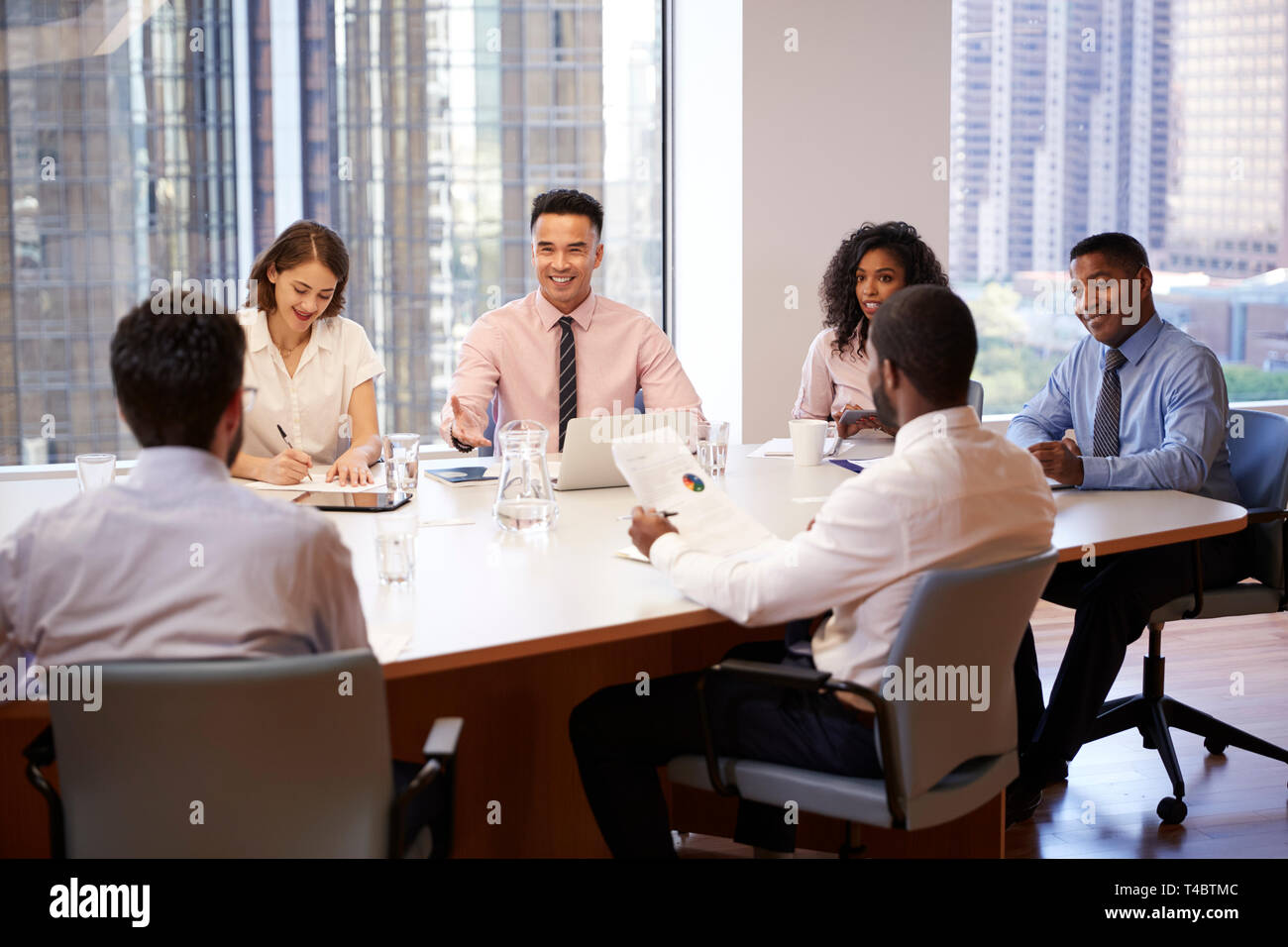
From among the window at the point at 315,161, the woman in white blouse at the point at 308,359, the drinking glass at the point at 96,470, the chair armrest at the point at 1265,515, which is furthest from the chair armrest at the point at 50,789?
the window at the point at 315,161

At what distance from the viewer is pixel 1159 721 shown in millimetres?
3236

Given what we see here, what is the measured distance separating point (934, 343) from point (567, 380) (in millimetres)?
1866

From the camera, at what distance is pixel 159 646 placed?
1.55m

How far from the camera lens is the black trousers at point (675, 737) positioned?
2041 mm

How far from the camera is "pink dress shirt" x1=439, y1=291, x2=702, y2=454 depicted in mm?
3752

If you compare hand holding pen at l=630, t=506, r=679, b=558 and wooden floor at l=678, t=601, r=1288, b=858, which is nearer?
hand holding pen at l=630, t=506, r=679, b=558

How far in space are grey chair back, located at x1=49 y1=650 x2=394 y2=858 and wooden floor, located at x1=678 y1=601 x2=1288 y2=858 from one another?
4.63 feet

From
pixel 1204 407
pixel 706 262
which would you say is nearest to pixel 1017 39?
pixel 706 262

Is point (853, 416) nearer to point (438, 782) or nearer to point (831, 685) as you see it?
point (831, 685)

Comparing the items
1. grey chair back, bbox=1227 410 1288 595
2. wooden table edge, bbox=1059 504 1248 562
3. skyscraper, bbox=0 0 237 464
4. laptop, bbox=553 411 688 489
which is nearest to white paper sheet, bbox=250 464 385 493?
laptop, bbox=553 411 688 489

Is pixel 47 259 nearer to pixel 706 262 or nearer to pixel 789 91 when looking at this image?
pixel 706 262

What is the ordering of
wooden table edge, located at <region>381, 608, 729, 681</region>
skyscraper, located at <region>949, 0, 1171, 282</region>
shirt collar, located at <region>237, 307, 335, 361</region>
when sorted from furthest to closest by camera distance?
skyscraper, located at <region>949, 0, 1171, 282</region> → shirt collar, located at <region>237, 307, 335, 361</region> → wooden table edge, located at <region>381, 608, 729, 681</region>

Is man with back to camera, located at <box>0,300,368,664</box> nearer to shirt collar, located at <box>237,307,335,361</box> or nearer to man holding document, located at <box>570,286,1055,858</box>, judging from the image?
man holding document, located at <box>570,286,1055,858</box>

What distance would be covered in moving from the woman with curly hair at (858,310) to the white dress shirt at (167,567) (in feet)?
8.07
